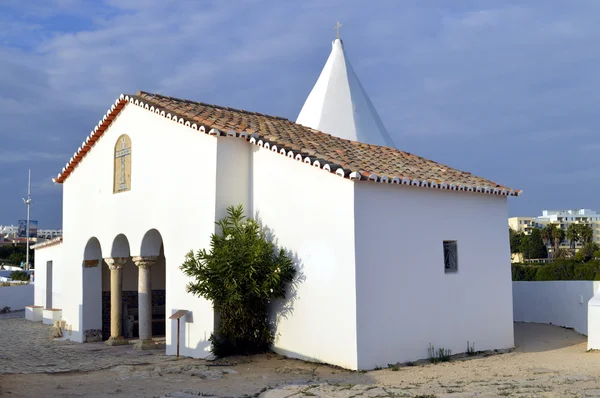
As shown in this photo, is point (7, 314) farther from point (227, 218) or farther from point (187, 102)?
point (227, 218)

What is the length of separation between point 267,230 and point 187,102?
4761 mm

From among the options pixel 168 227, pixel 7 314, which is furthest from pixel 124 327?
pixel 7 314

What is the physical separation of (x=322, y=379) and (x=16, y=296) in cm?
2425

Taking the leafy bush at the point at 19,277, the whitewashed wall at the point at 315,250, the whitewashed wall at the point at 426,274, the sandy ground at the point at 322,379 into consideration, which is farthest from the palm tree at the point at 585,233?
the whitewashed wall at the point at 315,250

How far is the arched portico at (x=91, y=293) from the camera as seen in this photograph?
15867mm

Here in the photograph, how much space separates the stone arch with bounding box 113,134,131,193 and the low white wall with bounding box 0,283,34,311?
1712cm

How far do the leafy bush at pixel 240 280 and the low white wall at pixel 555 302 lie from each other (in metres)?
8.07

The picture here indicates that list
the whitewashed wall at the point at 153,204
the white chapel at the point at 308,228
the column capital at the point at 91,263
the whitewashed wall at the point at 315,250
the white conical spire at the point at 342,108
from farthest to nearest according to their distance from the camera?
1. the white conical spire at the point at 342,108
2. the column capital at the point at 91,263
3. the whitewashed wall at the point at 153,204
4. the white chapel at the point at 308,228
5. the whitewashed wall at the point at 315,250

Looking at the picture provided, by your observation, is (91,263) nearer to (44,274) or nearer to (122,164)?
(122,164)

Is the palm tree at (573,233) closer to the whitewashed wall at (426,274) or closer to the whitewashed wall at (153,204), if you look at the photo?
the whitewashed wall at (426,274)

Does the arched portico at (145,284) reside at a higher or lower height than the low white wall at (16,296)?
higher

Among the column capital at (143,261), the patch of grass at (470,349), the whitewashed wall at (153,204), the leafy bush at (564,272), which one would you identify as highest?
the whitewashed wall at (153,204)

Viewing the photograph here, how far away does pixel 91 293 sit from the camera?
52.6 feet

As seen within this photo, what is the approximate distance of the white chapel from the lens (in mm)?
10477
